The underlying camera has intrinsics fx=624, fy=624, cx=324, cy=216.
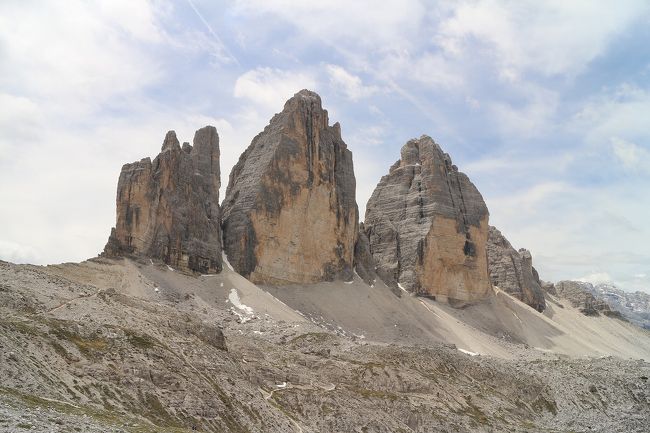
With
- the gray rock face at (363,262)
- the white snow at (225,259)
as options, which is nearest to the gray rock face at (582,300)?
the gray rock face at (363,262)

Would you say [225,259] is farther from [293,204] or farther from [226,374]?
[226,374]

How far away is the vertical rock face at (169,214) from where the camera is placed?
262 feet

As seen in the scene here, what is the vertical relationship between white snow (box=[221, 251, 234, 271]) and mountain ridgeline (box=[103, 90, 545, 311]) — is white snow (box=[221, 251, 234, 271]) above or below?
below

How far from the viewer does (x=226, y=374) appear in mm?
40250

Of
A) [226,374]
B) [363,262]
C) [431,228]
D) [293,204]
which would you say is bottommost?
[226,374]

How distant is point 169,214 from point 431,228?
56.1 metres

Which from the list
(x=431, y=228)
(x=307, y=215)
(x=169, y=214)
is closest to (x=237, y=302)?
(x=169, y=214)

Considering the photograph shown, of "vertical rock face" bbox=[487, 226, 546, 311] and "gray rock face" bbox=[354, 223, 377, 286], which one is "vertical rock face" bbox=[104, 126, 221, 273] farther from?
"vertical rock face" bbox=[487, 226, 546, 311]

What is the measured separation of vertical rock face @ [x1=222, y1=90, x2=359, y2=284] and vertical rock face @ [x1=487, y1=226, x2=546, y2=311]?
54.3 meters

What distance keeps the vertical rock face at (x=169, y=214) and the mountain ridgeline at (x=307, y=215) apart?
15 centimetres

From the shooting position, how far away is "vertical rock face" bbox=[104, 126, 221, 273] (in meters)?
80.0

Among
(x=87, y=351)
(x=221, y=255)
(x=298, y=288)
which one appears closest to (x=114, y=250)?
(x=221, y=255)

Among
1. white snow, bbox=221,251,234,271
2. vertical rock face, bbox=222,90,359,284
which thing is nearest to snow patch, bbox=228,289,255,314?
white snow, bbox=221,251,234,271

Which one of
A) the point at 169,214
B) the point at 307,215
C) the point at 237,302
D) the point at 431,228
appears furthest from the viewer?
the point at 431,228
